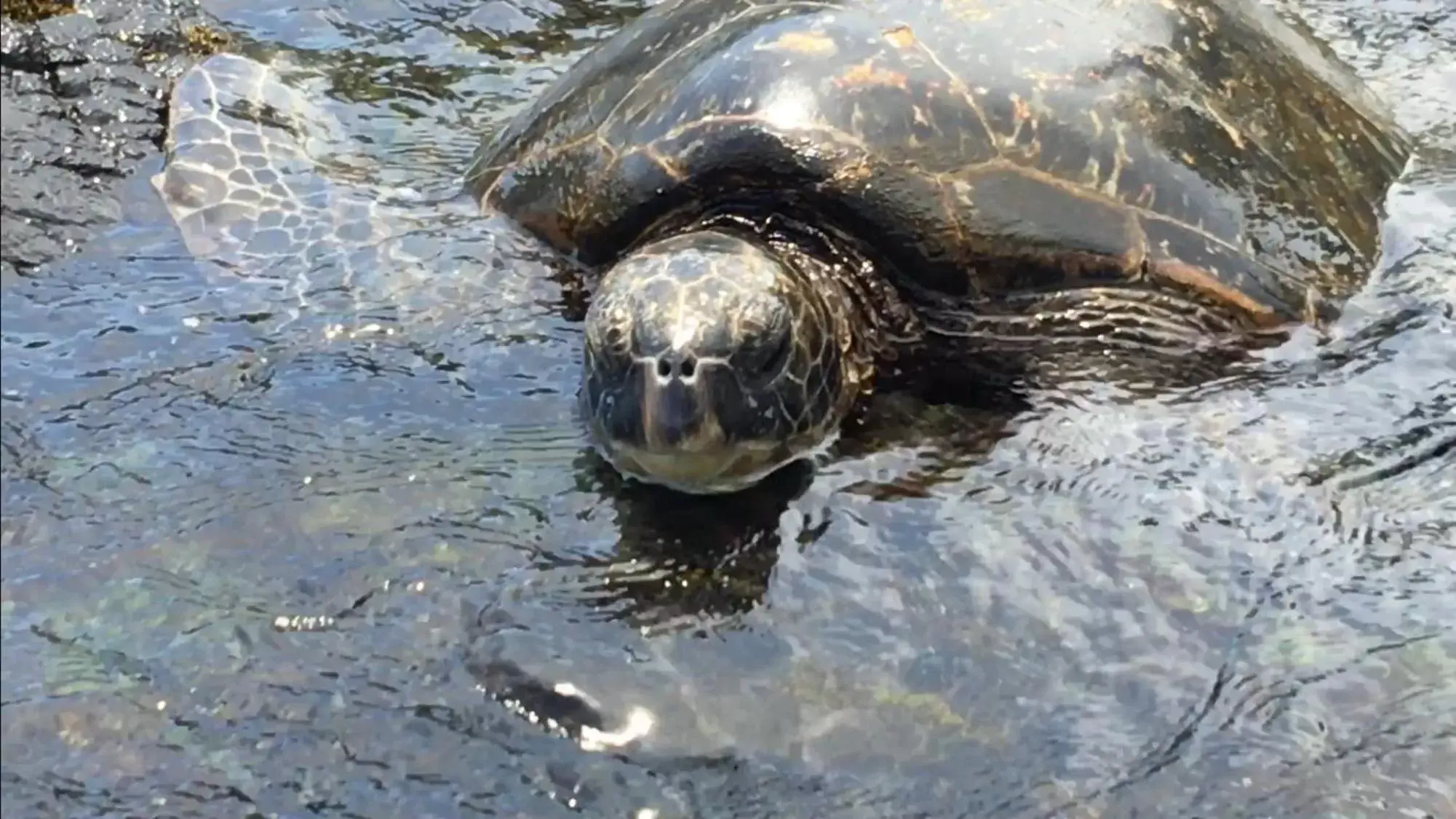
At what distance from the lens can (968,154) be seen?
13.5 ft

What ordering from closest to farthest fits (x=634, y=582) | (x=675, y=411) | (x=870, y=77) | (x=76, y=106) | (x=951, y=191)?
(x=634, y=582) < (x=675, y=411) < (x=951, y=191) < (x=870, y=77) < (x=76, y=106)

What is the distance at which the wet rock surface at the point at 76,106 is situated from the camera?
4094mm

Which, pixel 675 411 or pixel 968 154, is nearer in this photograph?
pixel 675 411

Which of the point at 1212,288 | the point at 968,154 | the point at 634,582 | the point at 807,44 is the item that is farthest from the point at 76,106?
the point at 1212,288

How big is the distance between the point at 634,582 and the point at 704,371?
552 mm

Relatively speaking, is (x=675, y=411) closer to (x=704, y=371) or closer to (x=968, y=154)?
(x=704, y=371)

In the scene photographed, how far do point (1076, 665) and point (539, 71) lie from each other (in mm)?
3604

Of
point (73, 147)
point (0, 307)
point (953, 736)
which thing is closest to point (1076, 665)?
point (953, 736)

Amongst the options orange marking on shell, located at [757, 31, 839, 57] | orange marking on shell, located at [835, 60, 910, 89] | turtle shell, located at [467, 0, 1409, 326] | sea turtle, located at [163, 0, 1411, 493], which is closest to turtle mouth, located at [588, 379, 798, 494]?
sea turtle, located at [163, 0, 1411, 493]

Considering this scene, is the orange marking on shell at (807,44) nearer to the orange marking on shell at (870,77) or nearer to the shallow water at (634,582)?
the orange marking on shell at (870,77)

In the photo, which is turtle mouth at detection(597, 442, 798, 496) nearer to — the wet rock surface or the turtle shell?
the turtle shell

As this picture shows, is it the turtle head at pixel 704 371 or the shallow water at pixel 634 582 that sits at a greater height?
the turtle head at pixel 704 371

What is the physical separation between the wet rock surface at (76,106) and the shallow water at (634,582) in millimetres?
137

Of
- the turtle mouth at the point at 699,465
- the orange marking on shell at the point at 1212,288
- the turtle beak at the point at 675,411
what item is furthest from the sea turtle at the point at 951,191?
the turtle beak at the point at 675,411
